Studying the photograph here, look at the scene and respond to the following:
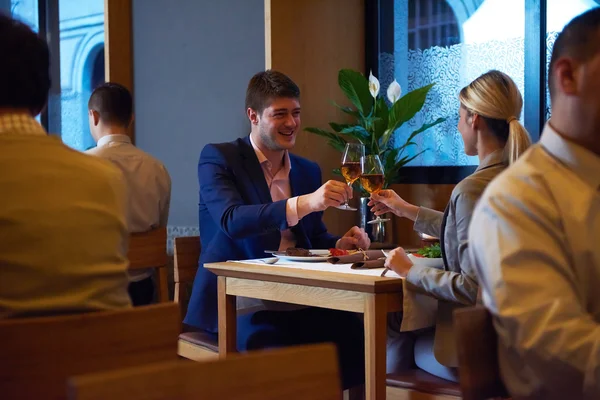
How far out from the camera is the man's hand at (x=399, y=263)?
232cm

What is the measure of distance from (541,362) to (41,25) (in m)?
5.33

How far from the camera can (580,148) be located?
133 cm

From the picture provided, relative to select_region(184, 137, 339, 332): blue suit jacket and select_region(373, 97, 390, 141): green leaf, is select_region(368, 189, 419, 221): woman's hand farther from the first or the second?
select_region(373, 97, 390, 141): green leaf

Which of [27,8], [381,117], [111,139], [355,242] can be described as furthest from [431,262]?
[27,8]

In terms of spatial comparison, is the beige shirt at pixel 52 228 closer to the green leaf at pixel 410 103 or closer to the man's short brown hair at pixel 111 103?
the man's short brown hair at pixel 111 103

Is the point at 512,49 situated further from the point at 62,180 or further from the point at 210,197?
the point at 62,180

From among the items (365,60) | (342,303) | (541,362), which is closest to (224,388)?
(541,362)

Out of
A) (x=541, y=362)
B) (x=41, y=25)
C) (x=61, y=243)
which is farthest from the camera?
(x=41, y=25)

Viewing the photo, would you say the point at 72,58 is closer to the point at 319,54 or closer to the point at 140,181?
the point at 319,54

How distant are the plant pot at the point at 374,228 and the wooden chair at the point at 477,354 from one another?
7.72 feet

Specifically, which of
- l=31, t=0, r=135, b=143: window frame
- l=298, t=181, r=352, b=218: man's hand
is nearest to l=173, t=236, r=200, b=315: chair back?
l=298, t=181, r=352, b=218: man's hand

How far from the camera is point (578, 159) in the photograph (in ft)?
4.33

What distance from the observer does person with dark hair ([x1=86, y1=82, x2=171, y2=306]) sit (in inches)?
146

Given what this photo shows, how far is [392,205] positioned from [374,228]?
3.20 ft
